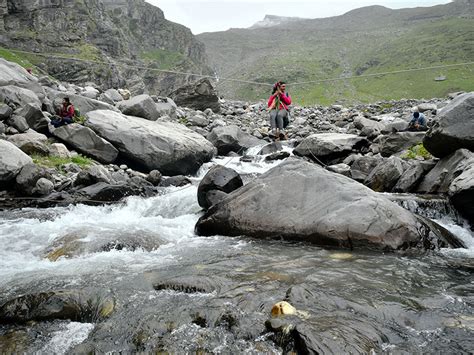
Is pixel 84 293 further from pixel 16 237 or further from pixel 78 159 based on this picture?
pixel 78 159

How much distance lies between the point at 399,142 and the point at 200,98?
17.9 m

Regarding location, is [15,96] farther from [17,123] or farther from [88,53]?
[88,53]

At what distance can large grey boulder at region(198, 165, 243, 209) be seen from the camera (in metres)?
11.6

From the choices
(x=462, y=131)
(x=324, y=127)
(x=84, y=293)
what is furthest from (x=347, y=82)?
(x=84, y=293)

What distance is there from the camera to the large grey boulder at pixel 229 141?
20.9 metres

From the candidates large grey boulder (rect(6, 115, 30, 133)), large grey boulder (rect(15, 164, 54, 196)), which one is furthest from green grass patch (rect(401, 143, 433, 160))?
large grey boulder (rect(6, 115, 30, 133))

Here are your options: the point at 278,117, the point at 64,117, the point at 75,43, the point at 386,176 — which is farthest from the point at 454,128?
the point at 75,43

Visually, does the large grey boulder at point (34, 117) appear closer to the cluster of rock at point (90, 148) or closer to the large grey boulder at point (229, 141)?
the cluster of rock at point (90, 148)

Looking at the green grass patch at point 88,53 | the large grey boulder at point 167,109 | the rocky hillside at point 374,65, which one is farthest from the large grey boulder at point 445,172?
the rocky hillside at point 374,65

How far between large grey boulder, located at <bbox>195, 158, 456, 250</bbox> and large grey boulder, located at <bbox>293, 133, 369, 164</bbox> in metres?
7.28

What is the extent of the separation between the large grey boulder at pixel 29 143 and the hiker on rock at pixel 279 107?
11.2m

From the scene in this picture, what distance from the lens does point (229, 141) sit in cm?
2095

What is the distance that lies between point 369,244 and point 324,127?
58.7ft

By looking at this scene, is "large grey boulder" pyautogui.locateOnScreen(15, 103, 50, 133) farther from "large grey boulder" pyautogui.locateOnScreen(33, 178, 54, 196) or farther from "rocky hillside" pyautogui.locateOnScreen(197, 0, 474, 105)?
"rocky hillside" pyautogui.locateOnScreen(197, 0, 474, 105)
